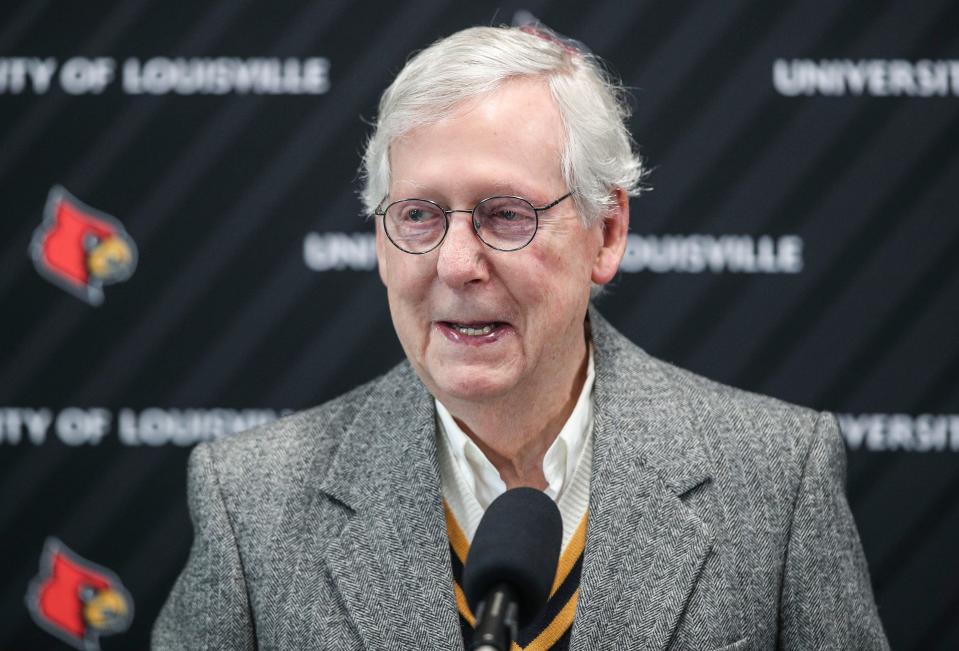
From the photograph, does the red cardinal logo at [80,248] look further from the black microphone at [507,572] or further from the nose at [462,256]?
the black microphone at [507,572]

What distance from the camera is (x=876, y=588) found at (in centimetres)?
235

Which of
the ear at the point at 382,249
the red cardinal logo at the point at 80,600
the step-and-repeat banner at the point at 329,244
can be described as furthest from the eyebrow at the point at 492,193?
the red cardinal logo at the point at 80,600

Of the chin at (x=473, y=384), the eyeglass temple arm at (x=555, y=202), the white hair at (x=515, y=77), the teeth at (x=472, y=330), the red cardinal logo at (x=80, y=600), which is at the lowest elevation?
the red cardinal logo at (x=80, y=600)

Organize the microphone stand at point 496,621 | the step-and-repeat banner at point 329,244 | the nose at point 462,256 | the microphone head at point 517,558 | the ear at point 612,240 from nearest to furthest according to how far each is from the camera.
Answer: the microphone stand at point 496,621
the microphone head at point 517,558
the nose at point 462,256
the ear at point 612,240
the step-and-repeat banner at point 329,244

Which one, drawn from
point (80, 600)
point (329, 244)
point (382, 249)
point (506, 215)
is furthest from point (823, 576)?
point (80, 600)

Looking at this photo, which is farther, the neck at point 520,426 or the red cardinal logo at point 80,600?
the red cardinal logo at point 80,600

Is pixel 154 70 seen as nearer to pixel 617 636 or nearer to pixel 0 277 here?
pixel 0 277

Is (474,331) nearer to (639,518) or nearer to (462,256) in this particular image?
(462,256)

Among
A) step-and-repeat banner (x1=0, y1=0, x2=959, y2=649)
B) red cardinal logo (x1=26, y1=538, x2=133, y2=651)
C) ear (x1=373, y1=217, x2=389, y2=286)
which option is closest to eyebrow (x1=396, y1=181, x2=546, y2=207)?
ear (x1=373, y1=217, x2=389, y2=286)

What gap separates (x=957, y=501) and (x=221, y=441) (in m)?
1.66

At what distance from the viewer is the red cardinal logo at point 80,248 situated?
2.37 m

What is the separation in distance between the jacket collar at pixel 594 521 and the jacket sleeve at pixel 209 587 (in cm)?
17

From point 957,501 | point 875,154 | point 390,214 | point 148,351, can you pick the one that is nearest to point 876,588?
point 957,501

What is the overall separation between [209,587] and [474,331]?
594mm
